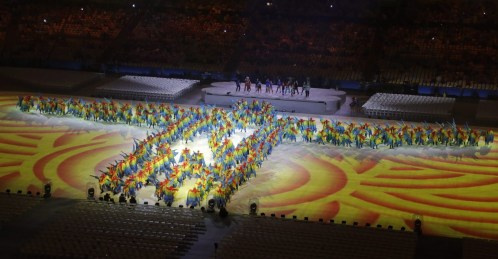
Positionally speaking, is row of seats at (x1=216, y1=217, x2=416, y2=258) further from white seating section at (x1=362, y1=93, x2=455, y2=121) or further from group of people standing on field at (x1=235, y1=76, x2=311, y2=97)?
group of people standing on field at (x1=235, y1=76, x2=311, y2=97)

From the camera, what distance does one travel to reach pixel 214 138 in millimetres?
35406

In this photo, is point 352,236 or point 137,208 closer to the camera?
point 352,236

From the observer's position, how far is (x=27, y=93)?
49500 mm

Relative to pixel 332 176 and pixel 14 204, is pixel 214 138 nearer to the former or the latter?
pixel 332 176

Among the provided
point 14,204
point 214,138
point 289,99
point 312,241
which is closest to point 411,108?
point 289,99

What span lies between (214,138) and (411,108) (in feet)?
48.0

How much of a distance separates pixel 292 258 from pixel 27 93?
1248 inches

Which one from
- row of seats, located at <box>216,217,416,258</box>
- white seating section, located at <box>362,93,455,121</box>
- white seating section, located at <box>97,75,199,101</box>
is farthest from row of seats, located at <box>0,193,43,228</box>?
white seating section, located at <box>362,93,455,121</box>

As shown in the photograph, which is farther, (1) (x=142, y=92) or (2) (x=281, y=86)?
(2) (x=281, y=86)

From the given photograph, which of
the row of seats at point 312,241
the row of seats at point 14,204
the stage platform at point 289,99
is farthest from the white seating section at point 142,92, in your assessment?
the row of seats at point 312,241

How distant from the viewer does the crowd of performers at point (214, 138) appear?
29719 millimetres

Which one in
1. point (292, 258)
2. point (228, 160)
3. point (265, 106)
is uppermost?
point (265, 106)

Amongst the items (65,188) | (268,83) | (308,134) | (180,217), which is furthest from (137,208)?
(268,83)

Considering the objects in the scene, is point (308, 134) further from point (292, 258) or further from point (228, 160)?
point (292, 258)
